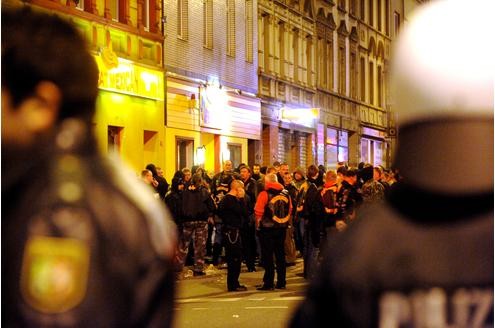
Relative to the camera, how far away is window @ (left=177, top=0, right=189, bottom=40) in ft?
91.1

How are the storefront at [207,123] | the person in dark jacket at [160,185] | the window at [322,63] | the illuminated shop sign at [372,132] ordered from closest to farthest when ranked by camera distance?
the person in dark jacket at [160,185] → the storefront at [207,123] → the window at [322,63] → the illuminated shop sign at [372,132]

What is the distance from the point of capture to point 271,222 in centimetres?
1573

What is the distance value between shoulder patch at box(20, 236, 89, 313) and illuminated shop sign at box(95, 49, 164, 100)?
2029 centimetres

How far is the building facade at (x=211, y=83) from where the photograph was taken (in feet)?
90.1

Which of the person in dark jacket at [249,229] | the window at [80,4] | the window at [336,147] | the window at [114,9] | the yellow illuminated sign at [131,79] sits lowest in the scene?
the person in dark jacket at [249,229]

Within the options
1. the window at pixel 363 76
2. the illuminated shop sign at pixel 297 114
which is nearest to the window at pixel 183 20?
the illuminated shop sign at pixel 297 114

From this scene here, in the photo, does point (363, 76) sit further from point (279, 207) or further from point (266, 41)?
point (279, 207)

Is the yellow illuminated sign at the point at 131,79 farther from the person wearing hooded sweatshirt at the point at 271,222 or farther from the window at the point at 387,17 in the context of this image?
the window at the point at 387,17

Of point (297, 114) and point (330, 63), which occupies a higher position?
point (330, 63)

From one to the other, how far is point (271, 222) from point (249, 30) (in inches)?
712

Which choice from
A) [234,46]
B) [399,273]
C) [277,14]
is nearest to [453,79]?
[399,273]

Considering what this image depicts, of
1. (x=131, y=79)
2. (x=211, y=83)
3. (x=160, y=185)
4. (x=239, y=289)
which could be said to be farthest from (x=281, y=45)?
(x=239, y=289)

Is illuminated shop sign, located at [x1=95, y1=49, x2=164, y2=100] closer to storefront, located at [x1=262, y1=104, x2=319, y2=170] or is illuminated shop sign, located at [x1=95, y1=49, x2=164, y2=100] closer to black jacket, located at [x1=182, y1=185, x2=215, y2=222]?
black jacket, located at [x1=182, y1=185, x2=215, y2=222]

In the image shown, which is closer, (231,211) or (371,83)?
(231,211)
